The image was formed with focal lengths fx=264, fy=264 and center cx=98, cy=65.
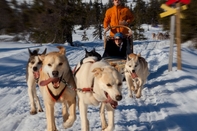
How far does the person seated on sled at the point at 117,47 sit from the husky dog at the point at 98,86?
3229mm

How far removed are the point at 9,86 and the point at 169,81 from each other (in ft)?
12.8

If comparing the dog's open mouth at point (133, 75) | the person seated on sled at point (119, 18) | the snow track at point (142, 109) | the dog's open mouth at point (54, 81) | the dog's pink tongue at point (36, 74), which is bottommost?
the snow track at point (142, 109)

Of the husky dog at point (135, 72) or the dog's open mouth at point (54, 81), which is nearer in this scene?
the dog's open mouth at point (54, 81)

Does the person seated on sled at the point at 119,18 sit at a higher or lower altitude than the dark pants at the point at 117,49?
higher

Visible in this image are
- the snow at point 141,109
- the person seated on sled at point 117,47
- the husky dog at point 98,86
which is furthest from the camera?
the person seated on sled at point 117,47

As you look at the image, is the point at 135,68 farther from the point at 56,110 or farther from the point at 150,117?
the point at 56,110

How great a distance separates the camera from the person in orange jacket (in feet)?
23.0

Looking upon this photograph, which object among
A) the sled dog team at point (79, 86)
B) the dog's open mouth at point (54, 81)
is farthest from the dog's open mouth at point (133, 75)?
the dog's open mouth at point (54, 81)

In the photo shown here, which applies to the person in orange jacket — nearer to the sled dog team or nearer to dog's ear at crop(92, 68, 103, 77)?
the sled dog team

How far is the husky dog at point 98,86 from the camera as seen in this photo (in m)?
2.66

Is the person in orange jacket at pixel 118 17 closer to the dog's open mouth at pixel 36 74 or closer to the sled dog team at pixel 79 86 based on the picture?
the dog's open mouth at pixel 36 74

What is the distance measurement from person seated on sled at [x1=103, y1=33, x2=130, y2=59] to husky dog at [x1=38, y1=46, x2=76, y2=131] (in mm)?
3352

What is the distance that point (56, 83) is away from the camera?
3193 millimetres

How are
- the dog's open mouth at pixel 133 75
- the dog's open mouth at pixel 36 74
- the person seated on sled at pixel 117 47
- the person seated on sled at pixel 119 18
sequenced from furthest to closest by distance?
1. the person seated on sled at pixel 119 18
2. the person seated on sled at pixel 117 47
3. the dog's open mouth at pixel 133 75
4. the dog's open mouth at pixel 36 74
